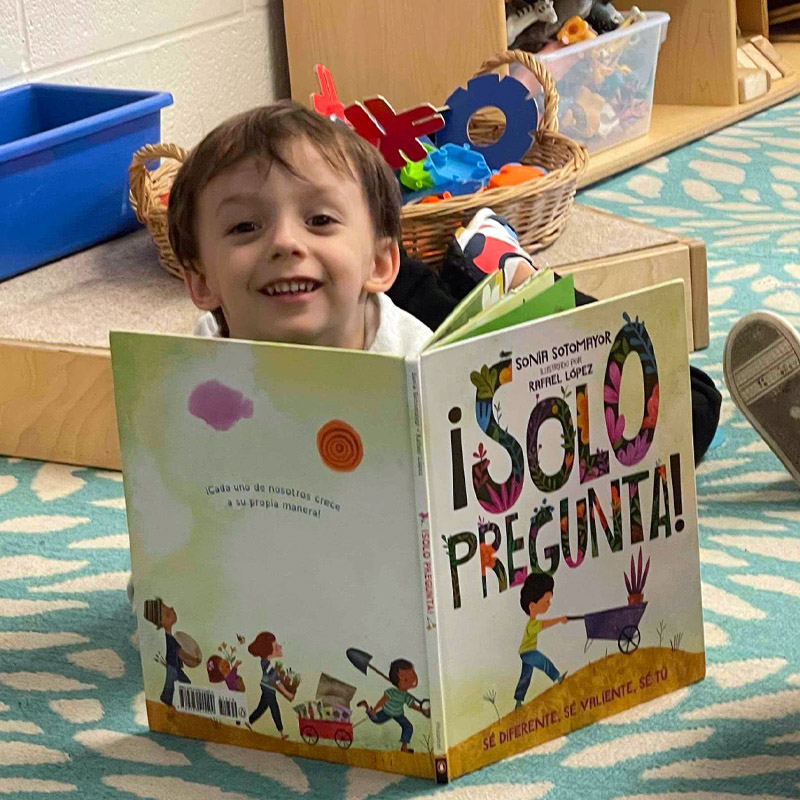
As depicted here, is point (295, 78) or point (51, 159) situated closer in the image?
point (51, 159)

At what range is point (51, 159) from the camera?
1.77 m

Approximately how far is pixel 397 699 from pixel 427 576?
0.10 metres

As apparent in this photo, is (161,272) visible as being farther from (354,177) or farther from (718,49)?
(718,49)

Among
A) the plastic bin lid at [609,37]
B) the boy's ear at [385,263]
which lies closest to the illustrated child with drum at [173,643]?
the boy's ear at [385,263]

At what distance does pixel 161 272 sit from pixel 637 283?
0.63 metres

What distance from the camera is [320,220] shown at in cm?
108

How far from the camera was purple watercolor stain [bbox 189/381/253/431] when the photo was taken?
0.90 meters

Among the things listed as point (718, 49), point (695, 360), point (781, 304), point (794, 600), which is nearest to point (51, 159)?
point (695, 360)

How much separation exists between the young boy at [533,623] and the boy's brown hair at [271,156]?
37 centimetres

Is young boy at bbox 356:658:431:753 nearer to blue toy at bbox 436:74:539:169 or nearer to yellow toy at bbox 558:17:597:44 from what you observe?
blue toy at bbox 436:74:539:169

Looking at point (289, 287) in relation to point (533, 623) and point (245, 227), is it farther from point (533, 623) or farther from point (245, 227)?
point (533, 623)

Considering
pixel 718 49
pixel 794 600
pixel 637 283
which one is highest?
pixel 718 49

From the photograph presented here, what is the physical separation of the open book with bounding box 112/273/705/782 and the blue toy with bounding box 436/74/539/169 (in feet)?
3.20

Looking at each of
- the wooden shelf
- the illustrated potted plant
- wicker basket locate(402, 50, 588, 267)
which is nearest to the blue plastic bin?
wicker basket locate(402, 50, 588, 267)
